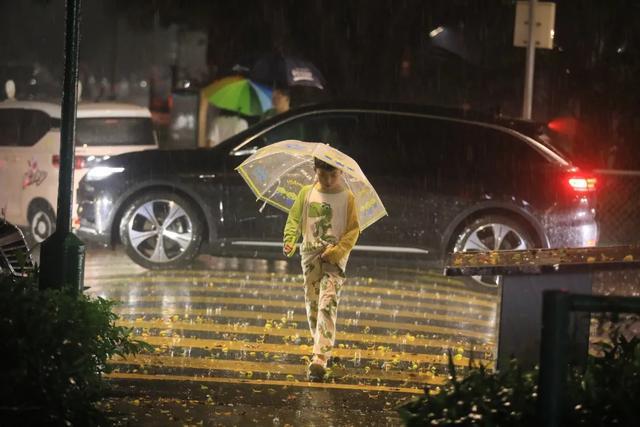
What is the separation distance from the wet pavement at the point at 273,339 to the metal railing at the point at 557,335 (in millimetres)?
811

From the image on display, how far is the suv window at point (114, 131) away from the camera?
1672 cm

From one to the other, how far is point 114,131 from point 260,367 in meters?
8.66

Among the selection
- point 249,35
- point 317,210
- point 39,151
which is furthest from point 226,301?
point 249,35

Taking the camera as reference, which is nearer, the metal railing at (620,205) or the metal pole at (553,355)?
the metal pole at (553,355)

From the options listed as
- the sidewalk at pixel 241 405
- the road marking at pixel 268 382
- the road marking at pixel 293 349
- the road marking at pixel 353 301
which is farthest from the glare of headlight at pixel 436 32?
the sidewalk at pixel 241 405

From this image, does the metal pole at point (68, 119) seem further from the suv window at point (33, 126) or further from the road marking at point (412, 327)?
the suv window at point (33, 126)

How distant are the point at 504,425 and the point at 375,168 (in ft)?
28.6

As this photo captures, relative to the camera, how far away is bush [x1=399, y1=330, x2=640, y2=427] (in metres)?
4.99

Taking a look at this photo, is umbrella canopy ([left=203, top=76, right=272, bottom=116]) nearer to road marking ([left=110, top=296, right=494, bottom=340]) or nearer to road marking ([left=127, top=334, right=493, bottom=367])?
road marking ([left=110, top=296, right=494, bottom=340])

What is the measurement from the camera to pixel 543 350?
4836mm

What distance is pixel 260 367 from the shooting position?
8.91 meters

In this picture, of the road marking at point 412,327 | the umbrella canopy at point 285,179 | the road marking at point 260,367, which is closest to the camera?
the road marking at point 260,367

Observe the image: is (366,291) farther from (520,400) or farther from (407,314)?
(520,400)

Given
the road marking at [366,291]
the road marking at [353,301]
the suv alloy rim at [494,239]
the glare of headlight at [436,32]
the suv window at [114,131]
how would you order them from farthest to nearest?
1. the glare of headlight at [436,32]
2. the suv window at [114,131]
3. the suv alloy rim at [494,239]
4. the road marking at [366,291]
5. the road marking at [353,301]
